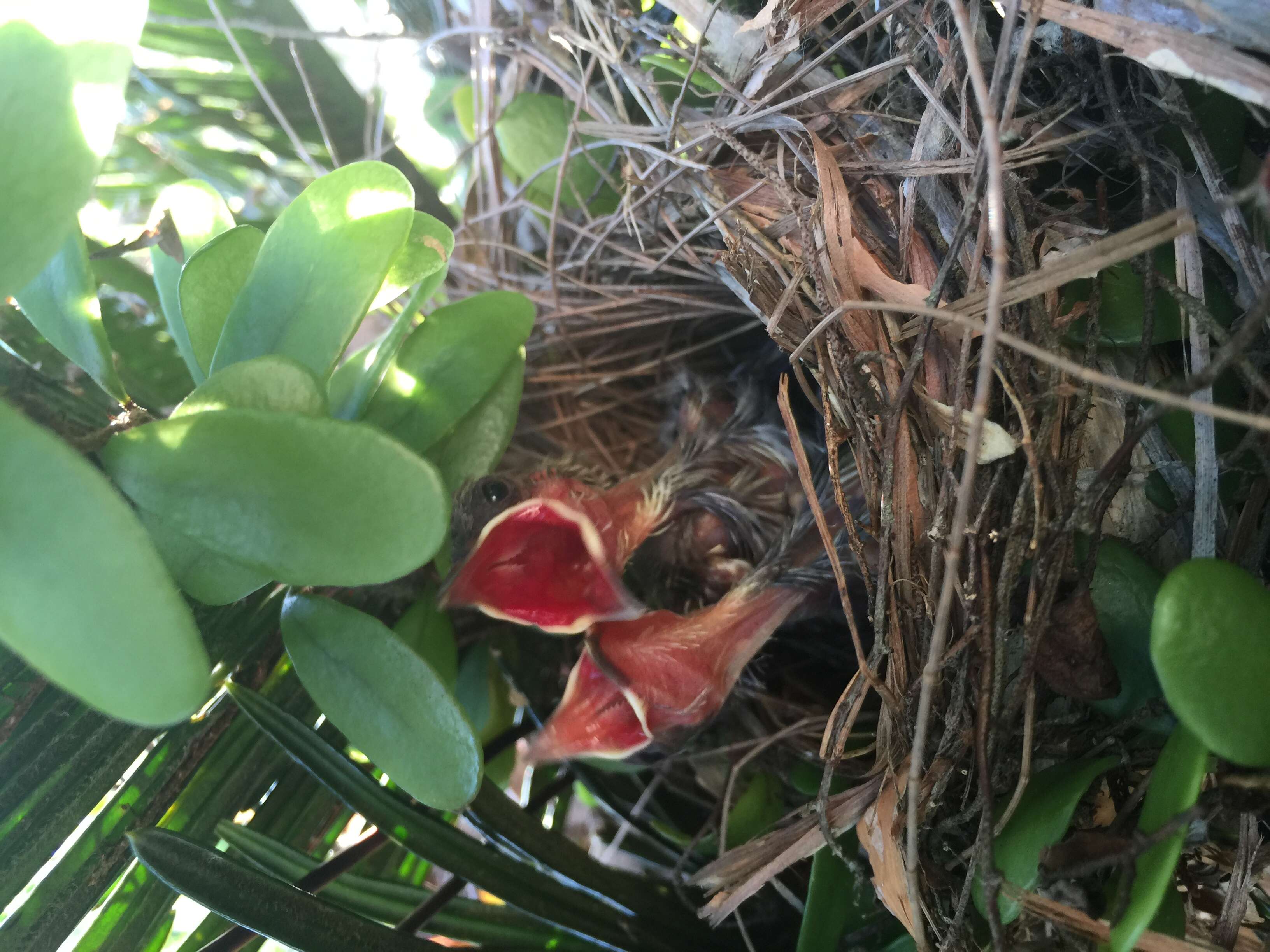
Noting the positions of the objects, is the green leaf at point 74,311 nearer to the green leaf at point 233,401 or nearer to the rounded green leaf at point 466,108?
the green leaf at point 233,401

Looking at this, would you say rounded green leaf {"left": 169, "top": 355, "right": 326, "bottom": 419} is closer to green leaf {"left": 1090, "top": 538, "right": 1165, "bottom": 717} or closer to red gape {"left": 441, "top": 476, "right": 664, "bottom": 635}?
red gape {"left": 441, "top": 476, "right": 664, "bottom": 635}

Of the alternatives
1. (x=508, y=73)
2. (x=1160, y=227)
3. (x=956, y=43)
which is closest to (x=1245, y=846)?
(x=1160, y=227)

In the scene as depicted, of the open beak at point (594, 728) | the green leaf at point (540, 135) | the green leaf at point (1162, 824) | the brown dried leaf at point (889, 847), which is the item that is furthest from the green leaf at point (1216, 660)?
the green leaf at point (540, 135)

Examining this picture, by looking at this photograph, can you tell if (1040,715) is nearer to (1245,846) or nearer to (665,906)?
(1245,846)

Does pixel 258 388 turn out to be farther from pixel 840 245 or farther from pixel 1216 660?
pixel 1216 660

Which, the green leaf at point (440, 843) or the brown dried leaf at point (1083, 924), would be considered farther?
the green leaf at point (440, 843)

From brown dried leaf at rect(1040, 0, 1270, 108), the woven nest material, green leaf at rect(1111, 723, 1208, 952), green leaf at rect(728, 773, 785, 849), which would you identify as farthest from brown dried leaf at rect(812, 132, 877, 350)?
green leaf at rect(728, 773, 785, 849)

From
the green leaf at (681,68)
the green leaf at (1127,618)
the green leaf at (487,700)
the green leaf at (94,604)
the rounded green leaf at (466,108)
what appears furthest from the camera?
the rounded green leaf at (466,108)
